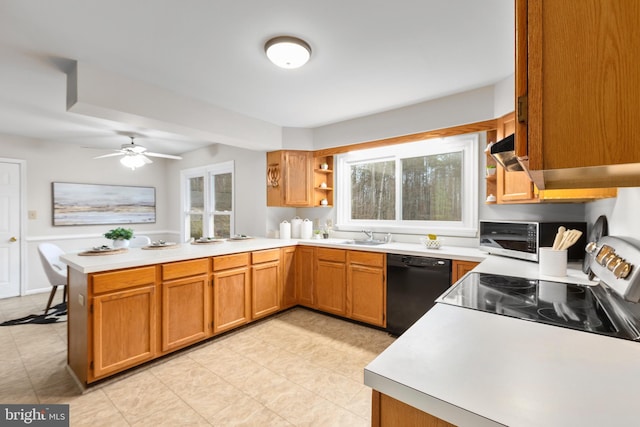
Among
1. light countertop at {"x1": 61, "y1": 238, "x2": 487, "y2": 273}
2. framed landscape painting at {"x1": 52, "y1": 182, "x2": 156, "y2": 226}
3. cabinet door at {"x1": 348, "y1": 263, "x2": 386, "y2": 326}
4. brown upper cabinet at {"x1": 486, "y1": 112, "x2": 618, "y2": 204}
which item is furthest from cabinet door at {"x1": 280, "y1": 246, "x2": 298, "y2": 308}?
framed landscape painting at {"x1": 52, "y1": 182, "x2": 156, "y2": 226}

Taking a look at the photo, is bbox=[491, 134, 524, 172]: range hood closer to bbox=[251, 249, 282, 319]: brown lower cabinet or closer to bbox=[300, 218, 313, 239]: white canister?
bbox=[251, 249, 282, 319]: brown lower cabinet

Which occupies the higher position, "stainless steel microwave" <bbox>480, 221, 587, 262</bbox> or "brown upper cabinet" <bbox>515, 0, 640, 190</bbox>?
"brown upper cabinet" <bbox>515, 0, 640, 190</bbox>

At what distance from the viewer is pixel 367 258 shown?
10.4ft

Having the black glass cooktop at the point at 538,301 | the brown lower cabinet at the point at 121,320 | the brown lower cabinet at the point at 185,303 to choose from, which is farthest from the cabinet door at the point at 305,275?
the black glass cooktop at the point at 538,301

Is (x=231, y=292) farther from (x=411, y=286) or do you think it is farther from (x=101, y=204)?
→ (x=101, y=204)

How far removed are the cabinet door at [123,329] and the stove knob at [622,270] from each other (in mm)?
2883

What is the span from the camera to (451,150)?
324 centimetres

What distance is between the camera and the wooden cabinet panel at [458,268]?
101 inches

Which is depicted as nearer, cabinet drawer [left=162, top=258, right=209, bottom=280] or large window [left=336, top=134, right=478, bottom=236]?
cabinet drawer [left=162, top=258, right=209, bottom=280]

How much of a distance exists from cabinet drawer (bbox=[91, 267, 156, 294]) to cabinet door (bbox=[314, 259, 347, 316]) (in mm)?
1804

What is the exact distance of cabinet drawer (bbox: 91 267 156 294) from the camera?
2.12 meters

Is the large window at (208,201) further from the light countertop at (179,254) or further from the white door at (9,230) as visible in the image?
the white door at (9,230)

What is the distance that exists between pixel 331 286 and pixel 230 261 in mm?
1203

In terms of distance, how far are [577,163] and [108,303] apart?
2.72m
